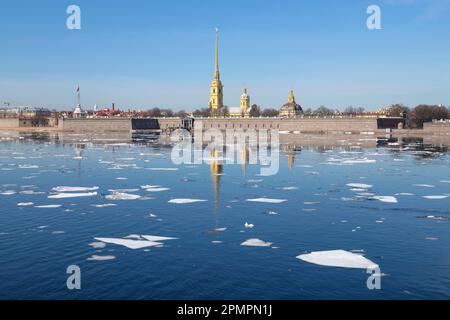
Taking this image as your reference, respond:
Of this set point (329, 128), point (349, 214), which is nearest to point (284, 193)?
point (349, 214)

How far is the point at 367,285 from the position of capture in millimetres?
8609

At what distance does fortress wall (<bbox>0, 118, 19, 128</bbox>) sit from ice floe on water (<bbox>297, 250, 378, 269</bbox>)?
148 metres

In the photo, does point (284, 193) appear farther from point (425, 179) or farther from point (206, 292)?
point (206, 292)

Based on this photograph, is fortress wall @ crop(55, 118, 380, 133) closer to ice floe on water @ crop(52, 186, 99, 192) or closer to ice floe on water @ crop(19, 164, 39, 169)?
ice floe on water @ crop(19, 164, 39, 169)

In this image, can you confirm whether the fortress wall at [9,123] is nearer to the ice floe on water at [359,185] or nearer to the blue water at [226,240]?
the blue water at [226,240]

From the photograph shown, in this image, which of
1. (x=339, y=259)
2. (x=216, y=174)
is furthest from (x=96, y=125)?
(x=339, y=259)

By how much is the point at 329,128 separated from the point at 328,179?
91505 millimetres

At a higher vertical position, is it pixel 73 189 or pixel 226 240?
pixel 73 189

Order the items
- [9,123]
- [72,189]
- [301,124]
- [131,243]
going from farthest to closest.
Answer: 1. [9,123]
2. [301,124]
3. [72,189]
4. [131,243]

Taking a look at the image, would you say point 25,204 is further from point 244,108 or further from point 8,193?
point 244,108

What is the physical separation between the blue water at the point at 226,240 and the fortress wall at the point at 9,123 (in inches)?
5288

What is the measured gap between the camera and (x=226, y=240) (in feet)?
37.4

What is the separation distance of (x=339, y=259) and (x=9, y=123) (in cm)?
15040

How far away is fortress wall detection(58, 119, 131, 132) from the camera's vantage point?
125 m
